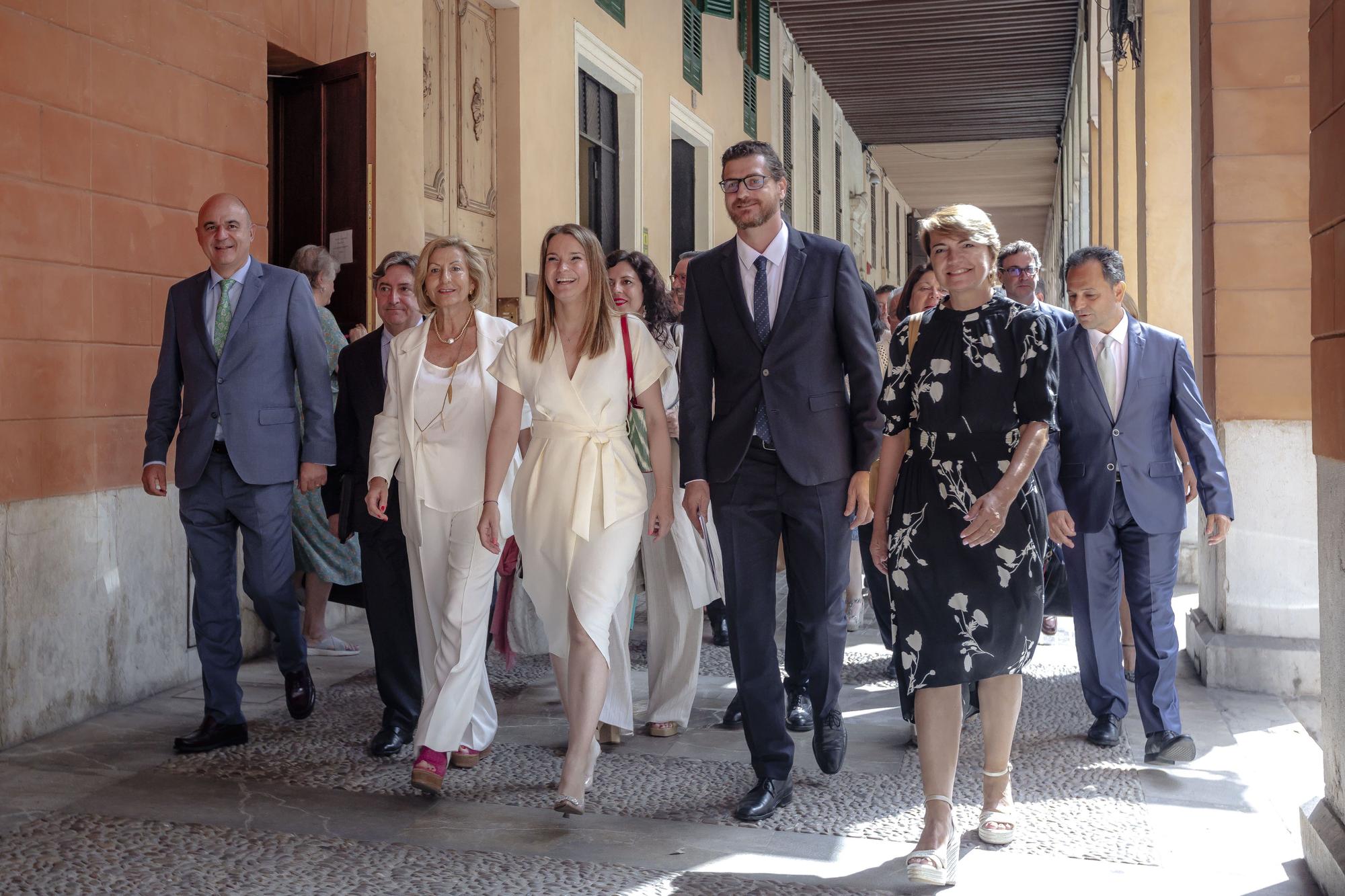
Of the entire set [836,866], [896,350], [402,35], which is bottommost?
[836,866]

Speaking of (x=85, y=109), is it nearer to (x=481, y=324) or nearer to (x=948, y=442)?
(x=481, y=324)

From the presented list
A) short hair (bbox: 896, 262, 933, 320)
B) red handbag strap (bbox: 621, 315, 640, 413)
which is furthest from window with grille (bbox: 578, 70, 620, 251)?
red handbag strap (bbox: 621, 315, 640, 413)

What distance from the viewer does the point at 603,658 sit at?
387 cm

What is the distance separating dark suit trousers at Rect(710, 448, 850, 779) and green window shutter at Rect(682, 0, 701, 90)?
10.2 metres

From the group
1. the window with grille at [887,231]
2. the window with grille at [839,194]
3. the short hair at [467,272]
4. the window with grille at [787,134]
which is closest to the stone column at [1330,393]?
the short hair at [467,272]

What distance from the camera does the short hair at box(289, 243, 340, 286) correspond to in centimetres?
642

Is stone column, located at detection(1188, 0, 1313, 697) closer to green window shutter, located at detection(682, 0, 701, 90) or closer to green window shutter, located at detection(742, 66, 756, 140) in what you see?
green window shutter, located at detection(682, 0, 701, 90)

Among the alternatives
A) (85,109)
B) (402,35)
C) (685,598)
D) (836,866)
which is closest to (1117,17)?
(402,35)

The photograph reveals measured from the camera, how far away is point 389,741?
4.52 m

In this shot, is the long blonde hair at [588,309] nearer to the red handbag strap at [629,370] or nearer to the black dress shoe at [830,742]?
the red handbag strap at [629,370]

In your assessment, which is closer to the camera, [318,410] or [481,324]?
[481,324]

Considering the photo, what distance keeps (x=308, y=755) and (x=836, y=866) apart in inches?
79.9

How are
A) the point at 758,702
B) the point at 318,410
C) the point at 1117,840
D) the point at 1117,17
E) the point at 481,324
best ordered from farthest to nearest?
1. the point at 1117,17
2. the point at 318,410
3. the point at 481,324
4. the point at 758,702
5. the point at 1117,840

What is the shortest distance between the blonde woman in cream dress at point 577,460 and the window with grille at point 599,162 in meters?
6.78
